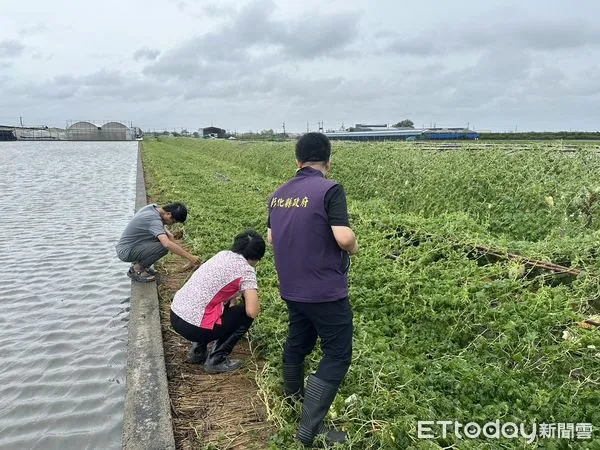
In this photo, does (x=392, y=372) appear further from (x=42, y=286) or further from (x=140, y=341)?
(x=42, y=286)

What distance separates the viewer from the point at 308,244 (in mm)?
2926

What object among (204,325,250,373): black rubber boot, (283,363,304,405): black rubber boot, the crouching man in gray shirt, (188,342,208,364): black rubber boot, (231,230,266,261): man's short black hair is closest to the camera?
(283,363,304,405): black rubber boot

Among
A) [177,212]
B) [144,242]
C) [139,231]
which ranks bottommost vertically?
[144,242]

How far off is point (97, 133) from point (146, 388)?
11237 centimetres

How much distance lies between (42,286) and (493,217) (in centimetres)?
791

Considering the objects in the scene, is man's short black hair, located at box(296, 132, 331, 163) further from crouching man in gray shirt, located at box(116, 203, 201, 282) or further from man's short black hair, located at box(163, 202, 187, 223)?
crouching man in gray shirt, located at box(116, 203, 201, 282)

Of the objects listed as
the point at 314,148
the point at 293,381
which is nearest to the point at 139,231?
the point at 293,381

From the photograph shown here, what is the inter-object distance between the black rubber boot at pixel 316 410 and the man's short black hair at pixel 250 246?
3.97 feet

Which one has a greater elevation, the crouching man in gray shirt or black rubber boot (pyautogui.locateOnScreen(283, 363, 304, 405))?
the crouching man in gray shirt

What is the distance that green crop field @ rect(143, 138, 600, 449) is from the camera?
11.1 feet

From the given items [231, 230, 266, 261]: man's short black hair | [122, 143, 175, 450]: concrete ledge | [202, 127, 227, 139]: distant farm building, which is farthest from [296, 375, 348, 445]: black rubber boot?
[202, 127, 227, 139]: distant farm building

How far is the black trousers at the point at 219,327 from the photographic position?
4230 millimetres

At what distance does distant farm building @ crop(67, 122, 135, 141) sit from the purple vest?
365 feet

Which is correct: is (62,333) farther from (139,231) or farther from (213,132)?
(213,132)
